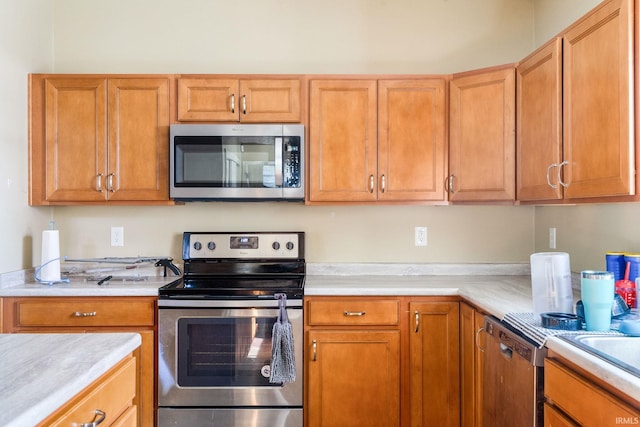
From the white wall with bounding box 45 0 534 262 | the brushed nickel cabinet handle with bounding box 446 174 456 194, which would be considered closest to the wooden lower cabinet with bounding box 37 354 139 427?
the white wall with bounding box 45 0 534 262

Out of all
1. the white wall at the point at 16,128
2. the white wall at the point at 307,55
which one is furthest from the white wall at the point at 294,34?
the white wall at the point at 16,128

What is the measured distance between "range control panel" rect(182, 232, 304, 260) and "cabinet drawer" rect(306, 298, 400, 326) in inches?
20.9

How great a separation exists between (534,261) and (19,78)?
293 cm

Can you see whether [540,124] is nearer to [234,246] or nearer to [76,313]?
[234,246]

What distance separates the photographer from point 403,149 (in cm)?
241

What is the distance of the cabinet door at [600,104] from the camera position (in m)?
1.38

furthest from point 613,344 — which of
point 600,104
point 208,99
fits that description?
point 208,99

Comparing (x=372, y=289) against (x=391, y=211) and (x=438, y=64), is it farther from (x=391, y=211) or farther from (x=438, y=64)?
(x=438, y=64)

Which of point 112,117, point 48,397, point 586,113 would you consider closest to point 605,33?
point 586,113

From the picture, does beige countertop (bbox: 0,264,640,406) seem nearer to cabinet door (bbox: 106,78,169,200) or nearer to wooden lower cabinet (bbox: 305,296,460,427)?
wooden lower cabinet (bbox: 305,296,460,427)

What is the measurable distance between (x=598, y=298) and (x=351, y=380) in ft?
4.15

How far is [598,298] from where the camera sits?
1357 mm

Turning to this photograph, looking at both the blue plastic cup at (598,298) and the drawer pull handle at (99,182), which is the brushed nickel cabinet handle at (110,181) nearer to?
the drawer pull handle at (99,182)

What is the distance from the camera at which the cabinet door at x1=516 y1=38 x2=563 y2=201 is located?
1.78 m
